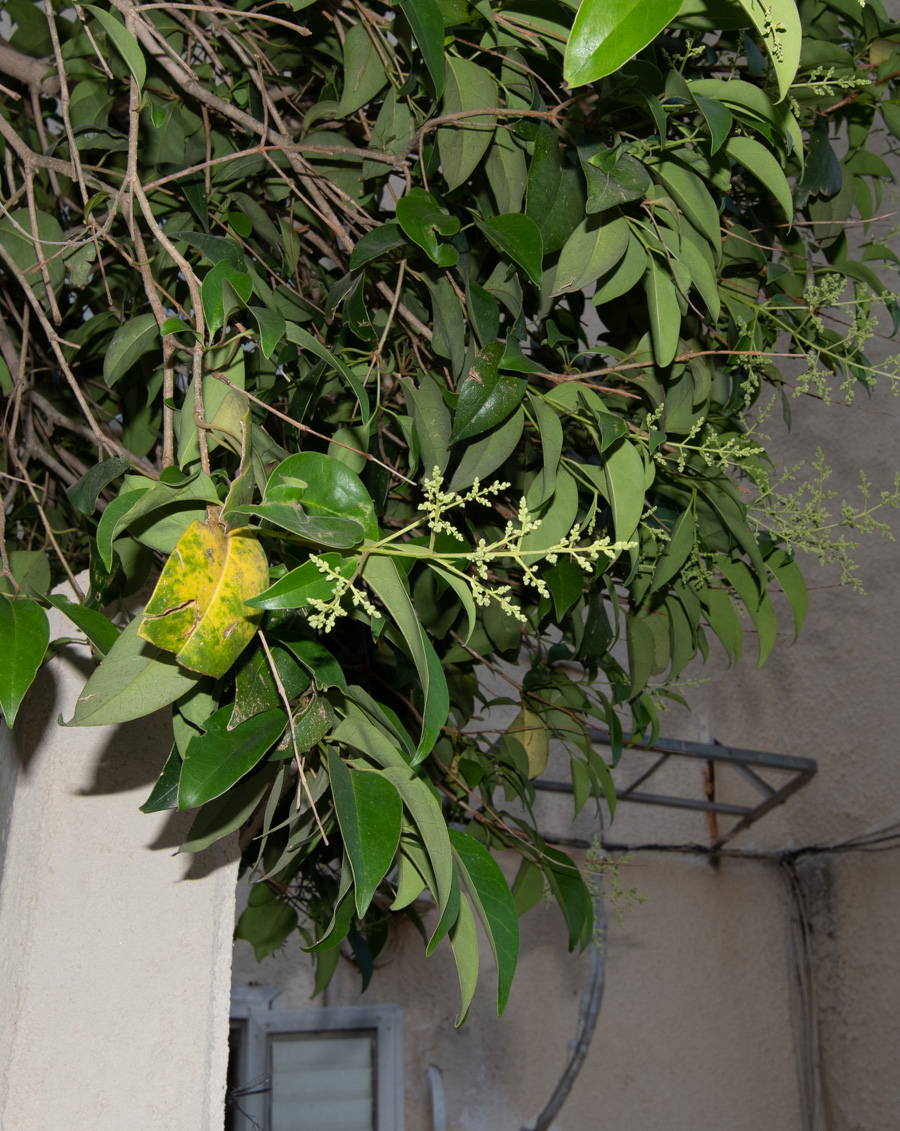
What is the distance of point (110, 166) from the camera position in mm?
949

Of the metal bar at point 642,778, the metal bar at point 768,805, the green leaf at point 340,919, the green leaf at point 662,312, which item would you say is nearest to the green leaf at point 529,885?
the green leaf at point 340,919

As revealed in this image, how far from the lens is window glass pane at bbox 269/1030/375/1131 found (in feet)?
11.2

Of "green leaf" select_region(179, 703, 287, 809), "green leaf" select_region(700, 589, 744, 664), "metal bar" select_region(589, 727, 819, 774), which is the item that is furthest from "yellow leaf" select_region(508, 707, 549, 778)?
"metal bar" select_region(589, 727, 819, 774)

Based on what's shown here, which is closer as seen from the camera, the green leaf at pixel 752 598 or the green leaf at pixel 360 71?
the green leaf at pixel 360 71

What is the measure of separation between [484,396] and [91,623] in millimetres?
262

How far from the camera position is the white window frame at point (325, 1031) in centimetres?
333

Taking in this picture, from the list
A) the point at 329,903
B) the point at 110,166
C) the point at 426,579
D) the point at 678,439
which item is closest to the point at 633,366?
the point at 678,439

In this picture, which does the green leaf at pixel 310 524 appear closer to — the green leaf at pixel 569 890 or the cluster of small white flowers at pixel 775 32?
the cluster of small white flowers at pixel 775 32

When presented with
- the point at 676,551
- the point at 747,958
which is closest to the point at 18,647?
the point at 676,551

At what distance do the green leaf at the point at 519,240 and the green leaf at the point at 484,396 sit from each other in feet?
0.20

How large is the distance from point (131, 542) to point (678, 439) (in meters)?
0.45

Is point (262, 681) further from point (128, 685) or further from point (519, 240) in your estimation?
point (519, 240)

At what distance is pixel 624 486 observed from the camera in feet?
2.02

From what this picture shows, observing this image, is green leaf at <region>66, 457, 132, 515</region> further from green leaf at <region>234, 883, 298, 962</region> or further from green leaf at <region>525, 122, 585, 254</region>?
green leaf at <region>234, 883, 298, 962</region>
